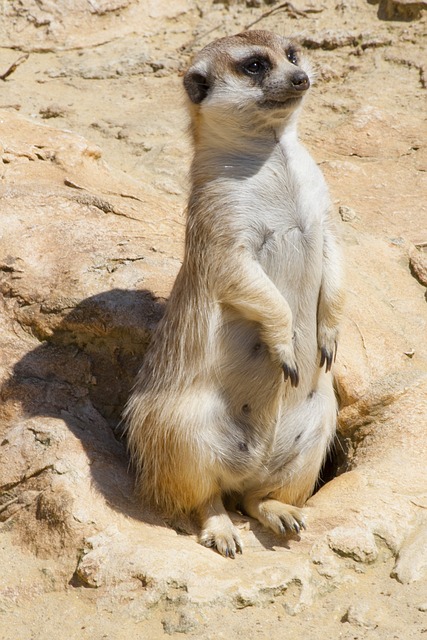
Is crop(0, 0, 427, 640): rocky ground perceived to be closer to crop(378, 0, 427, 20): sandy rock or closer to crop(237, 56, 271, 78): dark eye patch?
crop(378, 0, 427, 20): sandy rock

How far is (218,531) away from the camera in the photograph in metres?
3.25

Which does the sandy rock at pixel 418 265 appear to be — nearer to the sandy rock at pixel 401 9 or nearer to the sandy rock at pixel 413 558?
the sandy rock at pixel 413 558

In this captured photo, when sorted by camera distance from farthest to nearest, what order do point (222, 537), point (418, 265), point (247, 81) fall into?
1. point (418, 265)
2. point (247, 81)
3. point (222, 537)

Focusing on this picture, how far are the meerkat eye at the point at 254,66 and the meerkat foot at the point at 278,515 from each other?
1.73 m

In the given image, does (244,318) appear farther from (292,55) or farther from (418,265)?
(418,265)

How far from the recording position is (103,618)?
111 inches

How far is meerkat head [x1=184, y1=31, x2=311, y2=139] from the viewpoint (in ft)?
10.9

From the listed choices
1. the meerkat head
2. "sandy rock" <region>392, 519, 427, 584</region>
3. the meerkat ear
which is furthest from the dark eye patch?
"sandy rock" <region>392, 519, 427, 584</region>

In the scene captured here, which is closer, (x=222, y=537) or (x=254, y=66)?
(x=222, y=537)

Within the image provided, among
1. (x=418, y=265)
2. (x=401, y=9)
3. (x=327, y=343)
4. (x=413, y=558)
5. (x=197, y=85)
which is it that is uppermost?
(x=197, y=85)

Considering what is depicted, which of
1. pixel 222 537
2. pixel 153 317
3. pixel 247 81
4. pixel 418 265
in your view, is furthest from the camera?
pixel 418 265

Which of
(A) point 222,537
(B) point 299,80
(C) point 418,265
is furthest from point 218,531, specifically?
(C) point 418,265

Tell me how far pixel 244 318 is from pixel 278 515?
2.55 feet

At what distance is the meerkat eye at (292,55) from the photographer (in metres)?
3.59
